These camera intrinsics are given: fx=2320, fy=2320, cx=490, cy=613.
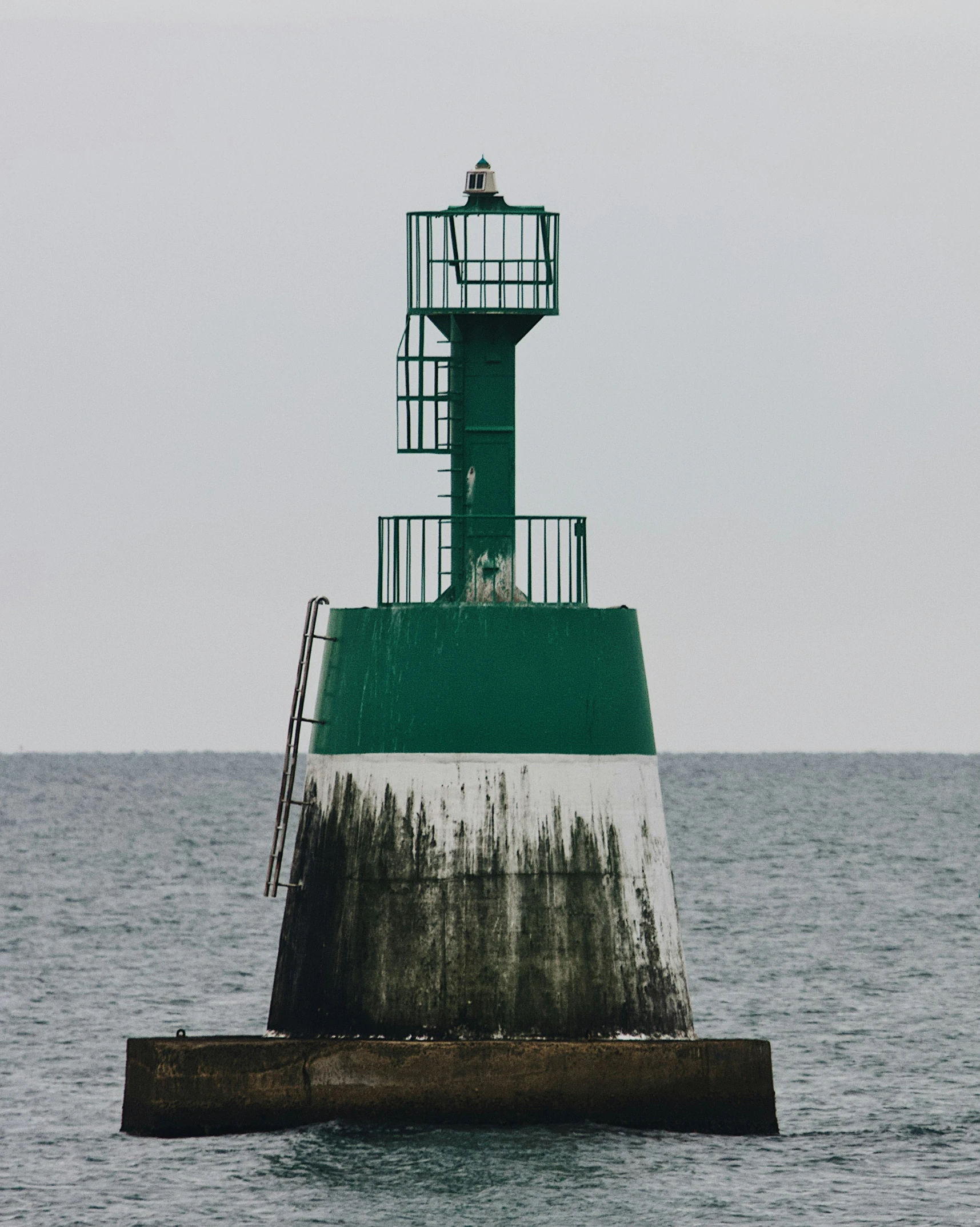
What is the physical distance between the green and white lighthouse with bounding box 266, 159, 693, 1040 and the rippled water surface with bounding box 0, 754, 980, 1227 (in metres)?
1.30

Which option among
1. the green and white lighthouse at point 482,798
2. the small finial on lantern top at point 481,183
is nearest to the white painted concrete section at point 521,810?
the green and white lighthouse at point 482,798

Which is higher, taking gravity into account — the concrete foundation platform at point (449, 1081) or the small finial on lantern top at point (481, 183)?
the small finial on lantern top at point (481, 183)

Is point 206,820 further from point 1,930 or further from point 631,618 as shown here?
point 631,618

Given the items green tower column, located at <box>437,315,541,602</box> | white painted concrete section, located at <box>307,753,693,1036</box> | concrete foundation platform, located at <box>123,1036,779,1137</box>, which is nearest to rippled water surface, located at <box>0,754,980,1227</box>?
concrete foundation platform, located at <box>123,1036,779,1137</box>

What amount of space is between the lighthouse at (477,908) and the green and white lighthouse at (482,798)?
0.07 feet

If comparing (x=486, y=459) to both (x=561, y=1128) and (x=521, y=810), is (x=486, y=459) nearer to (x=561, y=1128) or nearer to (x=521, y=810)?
(x=521, y=810)

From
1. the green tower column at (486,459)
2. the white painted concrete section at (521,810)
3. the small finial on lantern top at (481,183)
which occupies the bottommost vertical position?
the white painted concrete section at (521,810)

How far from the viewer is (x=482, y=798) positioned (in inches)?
830

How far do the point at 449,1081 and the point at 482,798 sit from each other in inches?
100

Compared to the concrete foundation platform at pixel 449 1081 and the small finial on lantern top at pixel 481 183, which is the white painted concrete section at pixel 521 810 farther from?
the small finial on lantern top at pixel 481 183

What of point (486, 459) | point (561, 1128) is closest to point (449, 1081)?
point (561, 1128)

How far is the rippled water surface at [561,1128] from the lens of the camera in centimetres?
2045

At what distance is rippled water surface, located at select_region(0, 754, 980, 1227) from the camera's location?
20.5m

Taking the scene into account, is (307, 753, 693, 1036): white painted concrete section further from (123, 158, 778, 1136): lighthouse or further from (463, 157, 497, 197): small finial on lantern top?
(463, 157, 497, 197): small finial on lantern top
